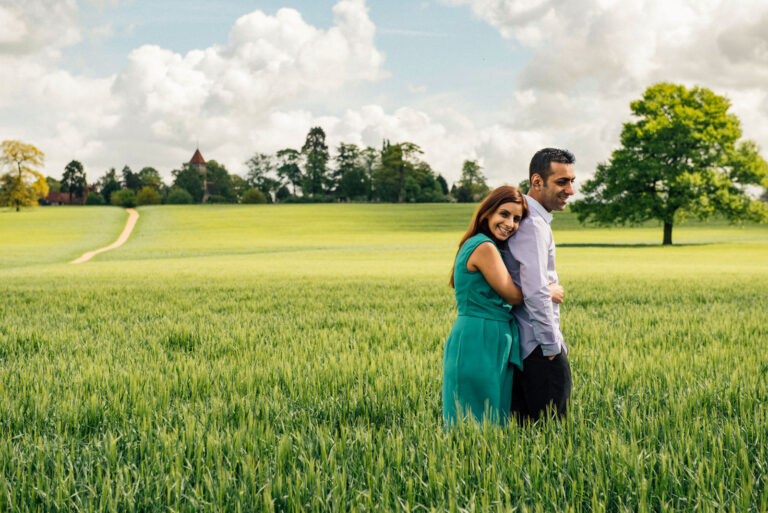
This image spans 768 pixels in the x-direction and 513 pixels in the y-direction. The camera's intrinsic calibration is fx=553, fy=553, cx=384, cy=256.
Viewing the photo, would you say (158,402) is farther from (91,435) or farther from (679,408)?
(679,408)

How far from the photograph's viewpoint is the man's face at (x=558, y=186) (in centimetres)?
326

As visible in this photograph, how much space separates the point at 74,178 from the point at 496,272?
511 ft

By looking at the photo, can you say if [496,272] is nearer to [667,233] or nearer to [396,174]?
[667,233]

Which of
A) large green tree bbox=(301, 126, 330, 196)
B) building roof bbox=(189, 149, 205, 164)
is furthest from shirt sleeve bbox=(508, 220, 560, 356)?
building roof bbox=(189, 149, 205, 164)

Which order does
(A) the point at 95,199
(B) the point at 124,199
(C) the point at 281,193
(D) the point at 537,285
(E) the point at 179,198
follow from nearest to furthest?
1. (D) the point at 537,285
2. (B) the point at 124,199
3. (A) the point at 95,199
4. (E) the point at 179,198
5. (C) the point at 281,193

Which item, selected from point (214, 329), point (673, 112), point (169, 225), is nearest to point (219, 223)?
point (169, 225)

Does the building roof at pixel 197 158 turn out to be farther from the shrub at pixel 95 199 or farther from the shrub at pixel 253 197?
the shrub at pixel 253 197

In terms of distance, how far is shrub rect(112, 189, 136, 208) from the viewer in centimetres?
10050

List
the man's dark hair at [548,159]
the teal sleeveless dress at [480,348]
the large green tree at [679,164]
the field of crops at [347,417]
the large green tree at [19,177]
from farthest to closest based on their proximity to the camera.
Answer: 1. the large green tree at [19,177]
2. the large green tree at [679,164]
3. the man's dark hair at [548,159]
4. the teal sleeveless dress at [480,348]
5. the field of crops at [347,417]

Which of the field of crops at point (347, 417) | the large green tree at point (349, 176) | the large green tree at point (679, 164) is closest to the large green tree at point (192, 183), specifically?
the large green tree at point (349, 176)

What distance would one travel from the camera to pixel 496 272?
3076 millimetres

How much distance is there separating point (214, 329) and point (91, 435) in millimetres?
3998

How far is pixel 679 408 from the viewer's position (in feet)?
11.5

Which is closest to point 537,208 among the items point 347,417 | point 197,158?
point 347,417
